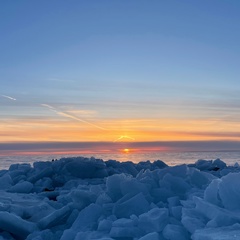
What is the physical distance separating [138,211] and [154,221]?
73 centimetres

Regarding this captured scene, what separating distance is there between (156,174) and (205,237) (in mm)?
2502

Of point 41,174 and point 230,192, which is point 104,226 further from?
point 41,174

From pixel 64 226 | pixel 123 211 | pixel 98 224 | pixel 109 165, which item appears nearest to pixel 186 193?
pixel 123 211

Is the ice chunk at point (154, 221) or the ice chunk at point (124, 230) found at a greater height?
the ice chunk at point (154, 221)

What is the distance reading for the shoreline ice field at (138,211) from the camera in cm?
409

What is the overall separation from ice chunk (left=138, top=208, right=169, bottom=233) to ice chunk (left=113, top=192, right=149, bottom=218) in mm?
513

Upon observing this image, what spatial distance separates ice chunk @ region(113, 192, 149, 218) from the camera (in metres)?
4.97

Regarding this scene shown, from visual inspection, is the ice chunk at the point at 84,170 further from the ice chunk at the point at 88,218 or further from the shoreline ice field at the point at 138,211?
the ice chunk at the point at 88,218

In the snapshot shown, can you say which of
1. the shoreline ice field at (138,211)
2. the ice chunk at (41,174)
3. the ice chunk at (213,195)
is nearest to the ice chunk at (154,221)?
the shoreline ice field at (138,211)

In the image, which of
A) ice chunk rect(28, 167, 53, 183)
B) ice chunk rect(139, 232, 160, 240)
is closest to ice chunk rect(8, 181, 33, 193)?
ice chunk rect(28, 167, 53, 183)

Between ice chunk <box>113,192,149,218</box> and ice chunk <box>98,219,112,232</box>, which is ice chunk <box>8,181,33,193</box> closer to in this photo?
ice chunk <box>113,192,149,218</box>

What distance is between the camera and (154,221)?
427cm

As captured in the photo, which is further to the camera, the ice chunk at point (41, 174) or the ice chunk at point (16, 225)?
the ice chunk at point (41, 174)

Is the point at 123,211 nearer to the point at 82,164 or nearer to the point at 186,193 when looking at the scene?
the point at 186,193
